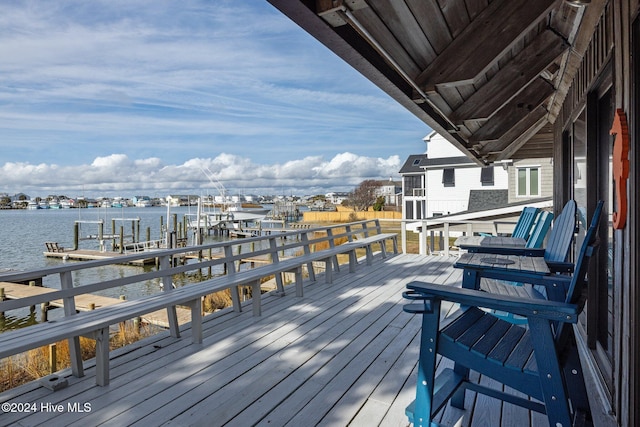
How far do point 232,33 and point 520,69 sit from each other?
12676 mm

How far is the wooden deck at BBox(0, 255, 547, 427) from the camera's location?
2.04 m

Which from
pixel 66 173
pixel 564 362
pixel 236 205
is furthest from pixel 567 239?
pixel 66 173

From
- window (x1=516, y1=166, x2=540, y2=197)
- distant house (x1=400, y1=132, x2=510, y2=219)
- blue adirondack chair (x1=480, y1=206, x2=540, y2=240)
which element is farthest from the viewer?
distant house (x1=400, y1=132, x2=510, y2=219)

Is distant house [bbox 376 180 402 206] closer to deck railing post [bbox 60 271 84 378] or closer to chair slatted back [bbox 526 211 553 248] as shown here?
chair slatted back [bbox 526 211 553 248]

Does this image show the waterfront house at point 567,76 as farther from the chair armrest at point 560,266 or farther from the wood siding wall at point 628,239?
the chair armrest at point 560,266

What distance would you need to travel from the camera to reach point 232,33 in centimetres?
1377

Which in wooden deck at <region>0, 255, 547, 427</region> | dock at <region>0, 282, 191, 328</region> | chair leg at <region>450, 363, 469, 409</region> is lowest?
dock at <region>0, 282, 191, 328</region>

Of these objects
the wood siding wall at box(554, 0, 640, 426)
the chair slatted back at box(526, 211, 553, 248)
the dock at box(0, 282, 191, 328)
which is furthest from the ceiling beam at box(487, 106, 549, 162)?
the dock at box(0, 282, 191, 328)

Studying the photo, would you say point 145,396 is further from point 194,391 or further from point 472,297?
point 472,297

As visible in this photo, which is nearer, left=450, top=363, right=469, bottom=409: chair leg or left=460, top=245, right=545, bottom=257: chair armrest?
left=450, top=363, right=469, bottom=409: chair leg

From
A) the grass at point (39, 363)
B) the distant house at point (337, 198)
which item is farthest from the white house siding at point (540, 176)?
the distant house at point (337, 198)

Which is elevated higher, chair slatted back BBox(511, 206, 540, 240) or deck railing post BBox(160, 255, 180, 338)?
chair slatted back BBox(511, 206, 540, 240)

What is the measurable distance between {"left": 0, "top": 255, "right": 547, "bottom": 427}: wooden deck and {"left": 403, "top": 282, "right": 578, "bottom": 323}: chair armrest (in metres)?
0.85

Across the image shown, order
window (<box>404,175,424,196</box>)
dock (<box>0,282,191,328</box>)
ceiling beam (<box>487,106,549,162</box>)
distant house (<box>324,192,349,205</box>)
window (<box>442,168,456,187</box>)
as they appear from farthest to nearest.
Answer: distant house (<box>324,192,349,205</box>), window (<box>404,175,424,196</box>), window (<box>442,168,456,187</box>), dock (<box>0,282,191,328</box>), ceiling beam (<box>487,106,549,162</box>)
